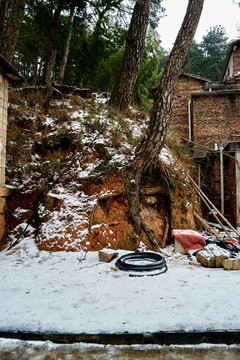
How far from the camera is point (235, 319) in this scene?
2.21m

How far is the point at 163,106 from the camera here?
501 cm

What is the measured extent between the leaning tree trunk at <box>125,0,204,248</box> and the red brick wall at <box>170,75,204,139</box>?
28.1 feet

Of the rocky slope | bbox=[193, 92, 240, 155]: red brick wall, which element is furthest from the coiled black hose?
bbox=[193, 92, 240, 155]: red brick wall

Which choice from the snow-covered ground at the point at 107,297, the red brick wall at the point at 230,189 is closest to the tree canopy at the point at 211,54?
the red brick wall at the point at 230,189

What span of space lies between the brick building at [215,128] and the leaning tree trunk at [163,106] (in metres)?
3.74

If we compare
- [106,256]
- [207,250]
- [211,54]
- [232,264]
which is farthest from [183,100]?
[211,54]

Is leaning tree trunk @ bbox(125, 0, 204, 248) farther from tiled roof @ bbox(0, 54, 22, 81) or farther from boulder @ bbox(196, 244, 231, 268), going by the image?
tiled roof @ bbox(0, 54, 22, 81)

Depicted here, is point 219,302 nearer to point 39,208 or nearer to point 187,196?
point 187,196

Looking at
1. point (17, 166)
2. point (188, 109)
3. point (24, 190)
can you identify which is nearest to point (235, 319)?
point (24, 190)

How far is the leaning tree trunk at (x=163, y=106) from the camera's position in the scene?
16.5 ft

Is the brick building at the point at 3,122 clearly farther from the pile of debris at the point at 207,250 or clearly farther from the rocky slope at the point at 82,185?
the pile of debris at the point at 207,250

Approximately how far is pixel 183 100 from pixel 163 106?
9.89 meters

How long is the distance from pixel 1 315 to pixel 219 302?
90.5 inches

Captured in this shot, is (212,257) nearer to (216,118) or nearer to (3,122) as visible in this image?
(3,122)
